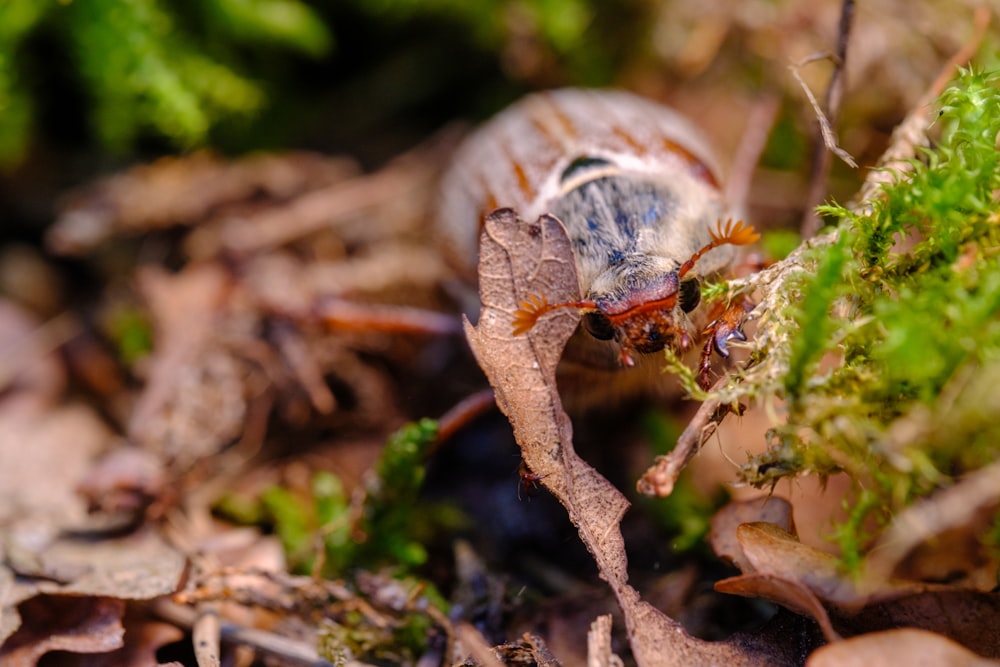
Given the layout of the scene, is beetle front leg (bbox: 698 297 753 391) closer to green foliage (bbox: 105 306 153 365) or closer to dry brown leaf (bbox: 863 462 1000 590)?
dry brown leaf (bbox: 863 462 1000 590)

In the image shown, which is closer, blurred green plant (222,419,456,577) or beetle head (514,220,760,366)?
beetle head (514,220,760,366)

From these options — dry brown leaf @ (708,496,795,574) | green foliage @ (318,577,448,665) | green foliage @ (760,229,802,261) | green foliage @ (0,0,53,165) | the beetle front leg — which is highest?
green foliage @ (0,0,53,165)

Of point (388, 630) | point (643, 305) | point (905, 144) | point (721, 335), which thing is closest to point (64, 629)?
point (388, 630)

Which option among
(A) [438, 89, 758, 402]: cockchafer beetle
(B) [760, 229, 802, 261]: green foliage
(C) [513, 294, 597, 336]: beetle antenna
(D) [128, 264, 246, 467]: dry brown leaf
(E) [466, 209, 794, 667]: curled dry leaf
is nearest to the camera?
(E) [466, 209, 794, 667]: curled dry leaf

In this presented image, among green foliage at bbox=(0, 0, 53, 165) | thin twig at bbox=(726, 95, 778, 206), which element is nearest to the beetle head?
thin twig at bbox=(726, 95, 778, 206)

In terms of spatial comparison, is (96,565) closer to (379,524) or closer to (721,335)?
(379,524)

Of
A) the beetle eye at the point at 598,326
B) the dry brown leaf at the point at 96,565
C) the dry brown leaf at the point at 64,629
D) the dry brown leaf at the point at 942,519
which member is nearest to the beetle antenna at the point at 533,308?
the beetle eye at the point at 598,326
